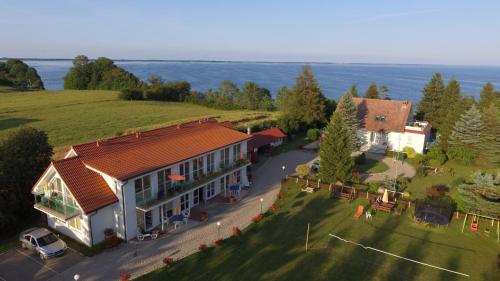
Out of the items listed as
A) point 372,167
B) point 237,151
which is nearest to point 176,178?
point 237,151

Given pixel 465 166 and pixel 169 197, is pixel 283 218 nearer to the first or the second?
pixel 169 197

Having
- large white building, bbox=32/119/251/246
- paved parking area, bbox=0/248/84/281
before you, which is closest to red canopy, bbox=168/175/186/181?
large white building, bbox=32/119/251/246

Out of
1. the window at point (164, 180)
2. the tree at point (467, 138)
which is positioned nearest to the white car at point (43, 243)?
the window at point (164, 180)

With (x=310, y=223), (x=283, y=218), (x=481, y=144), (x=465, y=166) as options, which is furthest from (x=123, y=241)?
(x=481, y=144)

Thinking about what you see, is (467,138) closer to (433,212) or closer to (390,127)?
(390,127)

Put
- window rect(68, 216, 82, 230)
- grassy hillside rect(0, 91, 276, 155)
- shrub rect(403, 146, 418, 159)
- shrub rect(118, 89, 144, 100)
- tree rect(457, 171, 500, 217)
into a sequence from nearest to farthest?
window rect(68, 216, 82, 230)
tree rect(457, 171, 500, 217)
shrub rect(403, 146, 418, 159)
grassy hillside rect(0, 91, 276, 155)
shrub rect(118, 89, 144, 100)

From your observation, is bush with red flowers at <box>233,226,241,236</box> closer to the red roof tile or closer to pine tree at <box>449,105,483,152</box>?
the red roof tile
